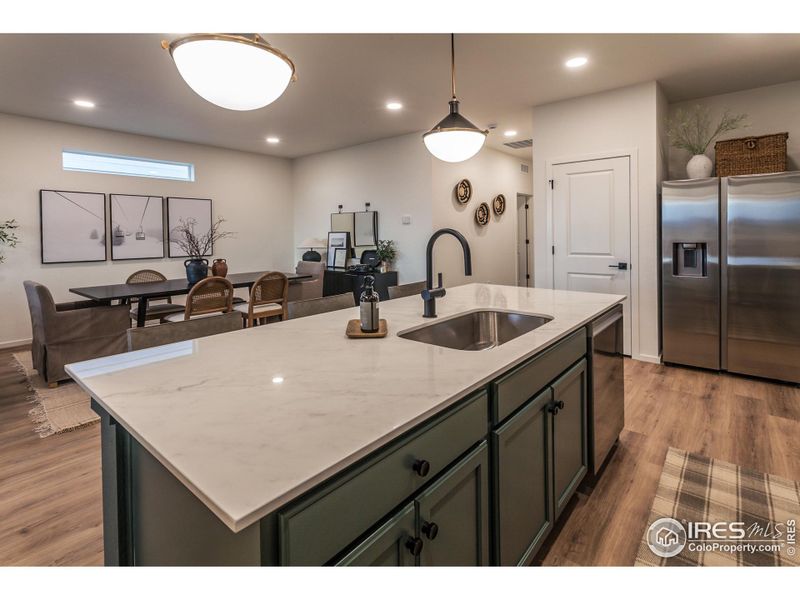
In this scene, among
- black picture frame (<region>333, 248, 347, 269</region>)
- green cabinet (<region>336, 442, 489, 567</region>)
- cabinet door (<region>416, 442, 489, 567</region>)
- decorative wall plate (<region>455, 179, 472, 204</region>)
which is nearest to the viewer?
green cabinet (<region>336, 442, 489, 567</region>)

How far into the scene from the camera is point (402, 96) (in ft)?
14.2

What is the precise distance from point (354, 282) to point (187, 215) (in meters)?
2.65

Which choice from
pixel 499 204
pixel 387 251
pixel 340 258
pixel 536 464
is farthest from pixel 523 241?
pixel 536 464

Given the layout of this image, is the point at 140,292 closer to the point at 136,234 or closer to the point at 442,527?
the point at 136,234

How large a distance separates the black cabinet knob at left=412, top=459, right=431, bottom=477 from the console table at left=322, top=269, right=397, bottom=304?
4603mm

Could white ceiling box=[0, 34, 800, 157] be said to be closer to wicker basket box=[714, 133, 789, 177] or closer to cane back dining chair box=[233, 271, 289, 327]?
wicker basket box=[714, 133, 789, 177]

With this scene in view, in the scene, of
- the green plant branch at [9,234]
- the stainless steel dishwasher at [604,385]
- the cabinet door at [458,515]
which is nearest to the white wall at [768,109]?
the stainless steel dishwasher at [604,385]

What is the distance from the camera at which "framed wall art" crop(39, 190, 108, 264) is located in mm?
5102

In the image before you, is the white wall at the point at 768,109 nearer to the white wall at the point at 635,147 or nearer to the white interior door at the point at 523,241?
the white wall at the point at 635,147

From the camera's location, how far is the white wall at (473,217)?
5.85 meters

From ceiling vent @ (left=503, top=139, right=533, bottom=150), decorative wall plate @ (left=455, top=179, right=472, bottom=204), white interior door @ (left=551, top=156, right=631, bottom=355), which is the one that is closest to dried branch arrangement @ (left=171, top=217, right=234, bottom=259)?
decorative wall plate @ (left=455, top=179, right=472, bottom=204)

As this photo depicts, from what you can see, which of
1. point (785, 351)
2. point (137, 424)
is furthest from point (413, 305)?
point (785, 351)

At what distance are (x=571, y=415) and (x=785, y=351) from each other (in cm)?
289

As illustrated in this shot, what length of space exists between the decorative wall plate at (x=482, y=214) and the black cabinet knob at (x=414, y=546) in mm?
5852
